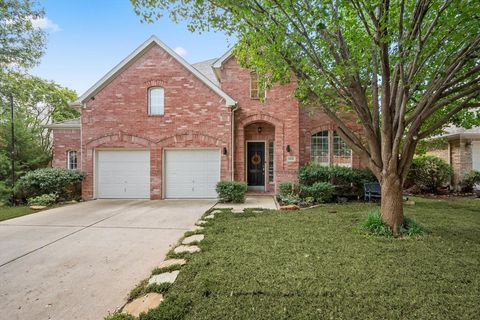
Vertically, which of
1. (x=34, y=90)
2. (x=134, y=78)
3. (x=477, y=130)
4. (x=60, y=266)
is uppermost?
(x=34, y=90)

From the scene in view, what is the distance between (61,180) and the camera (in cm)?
962

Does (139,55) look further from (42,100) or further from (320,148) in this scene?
(42,100)

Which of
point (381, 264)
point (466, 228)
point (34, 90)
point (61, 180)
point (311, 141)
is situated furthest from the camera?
point (34, 90)

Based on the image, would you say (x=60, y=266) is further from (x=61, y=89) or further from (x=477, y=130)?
(x=61, y=89)

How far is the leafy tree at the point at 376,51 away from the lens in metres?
4.52

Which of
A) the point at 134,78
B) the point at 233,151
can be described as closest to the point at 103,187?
the point at 134,78

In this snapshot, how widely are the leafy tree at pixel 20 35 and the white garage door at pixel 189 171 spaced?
31.8 ft

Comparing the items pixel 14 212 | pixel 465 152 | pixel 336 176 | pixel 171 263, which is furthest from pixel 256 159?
pixel 465 152

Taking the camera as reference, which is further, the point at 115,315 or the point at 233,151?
the point at 233,151

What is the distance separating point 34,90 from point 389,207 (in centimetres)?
2312

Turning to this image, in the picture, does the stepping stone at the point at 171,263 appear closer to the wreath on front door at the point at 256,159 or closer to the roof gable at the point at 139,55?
the roof gable at the point at 139,55

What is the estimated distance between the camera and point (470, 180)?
37.7 feet

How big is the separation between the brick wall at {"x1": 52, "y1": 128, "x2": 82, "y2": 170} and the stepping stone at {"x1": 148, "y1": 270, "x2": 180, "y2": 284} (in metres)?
10.6

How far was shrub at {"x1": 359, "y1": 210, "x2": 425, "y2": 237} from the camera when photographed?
509cm
